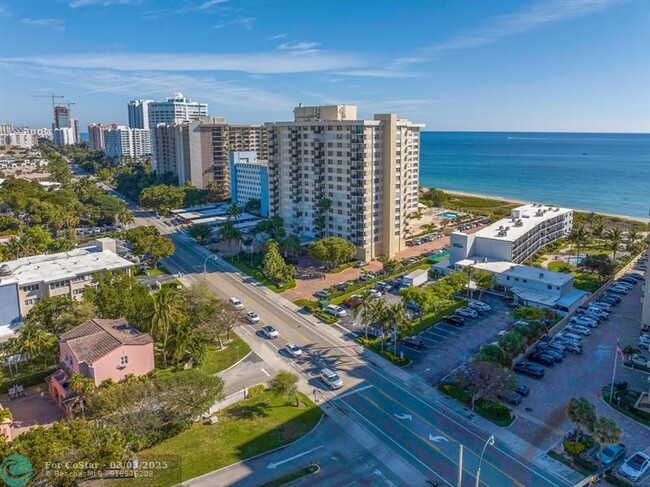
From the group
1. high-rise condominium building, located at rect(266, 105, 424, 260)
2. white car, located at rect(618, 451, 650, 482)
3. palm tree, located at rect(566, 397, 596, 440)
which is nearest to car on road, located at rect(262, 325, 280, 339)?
high-rise condominium building, located at rect(266, 105, 424, 260)

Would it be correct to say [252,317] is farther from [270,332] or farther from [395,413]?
[395,413]

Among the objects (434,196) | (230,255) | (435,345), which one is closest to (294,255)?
(230,255)

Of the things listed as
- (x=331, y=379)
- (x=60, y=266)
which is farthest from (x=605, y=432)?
(x=60, y=266)

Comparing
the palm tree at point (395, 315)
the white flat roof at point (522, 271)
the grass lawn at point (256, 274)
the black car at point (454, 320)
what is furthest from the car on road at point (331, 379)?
the white flat roof at point (522, 271)

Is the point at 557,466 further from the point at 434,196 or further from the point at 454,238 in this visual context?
the point at 434,196

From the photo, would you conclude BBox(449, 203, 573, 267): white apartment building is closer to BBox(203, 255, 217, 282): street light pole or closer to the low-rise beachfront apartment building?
BBox(203, 255, 217, 282): street light pole
